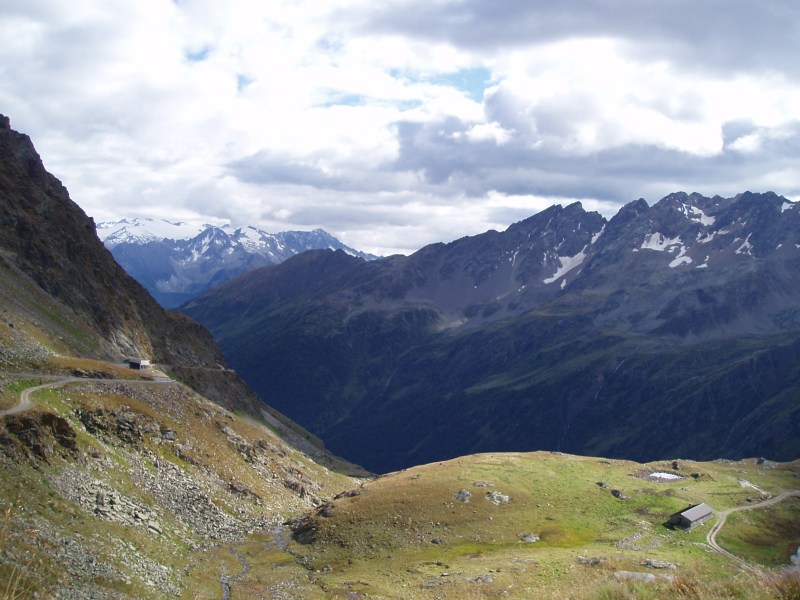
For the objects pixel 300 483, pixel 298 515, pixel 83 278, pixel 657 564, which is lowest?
pixel 300 483

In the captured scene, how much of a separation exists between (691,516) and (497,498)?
23.6m

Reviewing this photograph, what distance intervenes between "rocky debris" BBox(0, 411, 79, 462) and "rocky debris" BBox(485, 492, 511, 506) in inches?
1983

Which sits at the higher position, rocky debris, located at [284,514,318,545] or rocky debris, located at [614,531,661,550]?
rocky debris, located at [284,514,318,545]

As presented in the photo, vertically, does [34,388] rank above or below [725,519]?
above

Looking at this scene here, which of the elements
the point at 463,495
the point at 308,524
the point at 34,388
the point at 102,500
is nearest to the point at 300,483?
the point at 308,524

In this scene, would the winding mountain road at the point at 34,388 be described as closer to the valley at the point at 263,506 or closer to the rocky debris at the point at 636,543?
the valley at the point at 263,506

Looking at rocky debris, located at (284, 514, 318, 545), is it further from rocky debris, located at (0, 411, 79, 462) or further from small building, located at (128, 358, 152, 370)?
small building, located at (128, 358, 152, 370)

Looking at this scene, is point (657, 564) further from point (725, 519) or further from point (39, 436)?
point (39, 436)

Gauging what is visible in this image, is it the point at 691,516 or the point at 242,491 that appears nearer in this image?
the point at 691,516

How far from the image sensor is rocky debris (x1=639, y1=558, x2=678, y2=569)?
64.5 meters

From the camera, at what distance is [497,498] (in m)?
94.4

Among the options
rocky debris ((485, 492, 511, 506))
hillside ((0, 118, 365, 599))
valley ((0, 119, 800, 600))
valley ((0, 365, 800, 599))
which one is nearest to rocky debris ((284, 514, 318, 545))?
valley ((0, 365, 800, 599))

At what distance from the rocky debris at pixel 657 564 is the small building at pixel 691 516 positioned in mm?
19602

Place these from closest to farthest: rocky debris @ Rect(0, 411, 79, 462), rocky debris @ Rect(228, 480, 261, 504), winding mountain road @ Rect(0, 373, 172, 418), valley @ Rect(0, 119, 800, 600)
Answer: valley @ Rect(0, 119, 800, 600) → rocky debris @ Rect(0, 411, 79, 462) → winding mountain road @ Rect(0, 373, 172, 418) → rocky debris @ Rect(228, 480, 261, 504)
